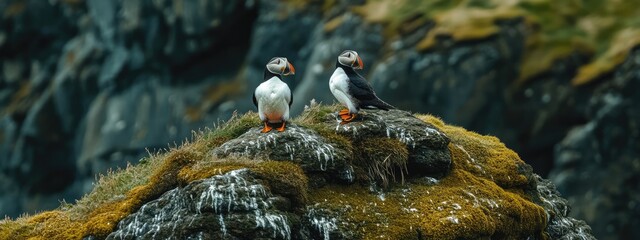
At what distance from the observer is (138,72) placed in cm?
8694

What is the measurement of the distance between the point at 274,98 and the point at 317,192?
1848 mm

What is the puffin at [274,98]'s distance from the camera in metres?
18.4

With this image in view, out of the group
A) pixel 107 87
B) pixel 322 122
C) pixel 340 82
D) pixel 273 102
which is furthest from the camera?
pixel 107 87

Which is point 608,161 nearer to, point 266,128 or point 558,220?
point 558,220

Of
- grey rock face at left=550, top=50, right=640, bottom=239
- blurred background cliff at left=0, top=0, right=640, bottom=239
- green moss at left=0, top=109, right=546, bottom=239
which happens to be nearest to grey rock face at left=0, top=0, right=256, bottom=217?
blurred background cliff at left=0, top=0, right=640, bottom=239

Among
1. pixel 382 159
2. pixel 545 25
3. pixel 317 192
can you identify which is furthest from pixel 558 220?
pixel 545 25

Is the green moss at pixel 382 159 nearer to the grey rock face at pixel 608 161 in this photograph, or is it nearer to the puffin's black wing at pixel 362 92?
the puffin's black wing at pixel 362 92

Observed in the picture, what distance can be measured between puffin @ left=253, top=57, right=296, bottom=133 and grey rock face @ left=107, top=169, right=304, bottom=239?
2084 mm

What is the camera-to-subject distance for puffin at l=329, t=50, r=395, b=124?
19.1 meters

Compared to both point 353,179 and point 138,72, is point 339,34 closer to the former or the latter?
point 138,72

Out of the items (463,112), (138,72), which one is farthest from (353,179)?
(138,72)

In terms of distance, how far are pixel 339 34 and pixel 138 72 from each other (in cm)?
2274

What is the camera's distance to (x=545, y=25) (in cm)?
6662

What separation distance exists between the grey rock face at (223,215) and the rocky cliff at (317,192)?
16 millimetres
